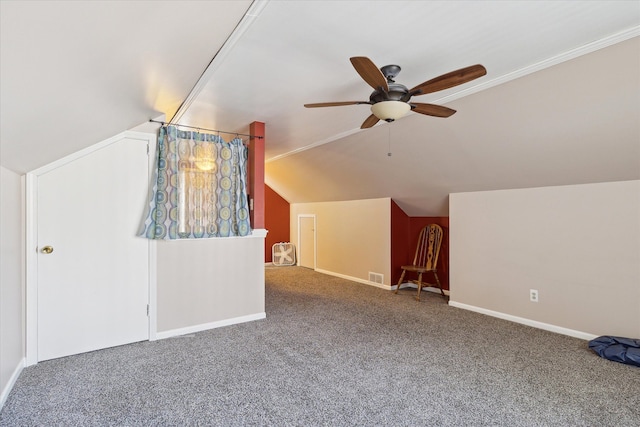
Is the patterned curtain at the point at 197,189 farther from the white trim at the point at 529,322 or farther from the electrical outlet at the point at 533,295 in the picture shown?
the electrical outlet at the point at 533,295

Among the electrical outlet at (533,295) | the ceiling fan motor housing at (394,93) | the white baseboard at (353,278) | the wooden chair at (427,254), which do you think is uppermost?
the ceiling fan motor housing at (394,93)

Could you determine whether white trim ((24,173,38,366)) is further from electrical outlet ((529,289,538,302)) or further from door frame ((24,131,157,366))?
electrical outlet ((529,289,538,302))

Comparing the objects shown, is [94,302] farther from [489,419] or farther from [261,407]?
[489,419]

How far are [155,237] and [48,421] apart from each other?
5.18 feet

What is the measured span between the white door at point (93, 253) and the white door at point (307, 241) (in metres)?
4.29

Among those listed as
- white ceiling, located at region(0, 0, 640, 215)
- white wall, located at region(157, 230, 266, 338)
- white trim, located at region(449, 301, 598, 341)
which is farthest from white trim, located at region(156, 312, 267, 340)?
white trim, located at region(449, 301, 598, 341)

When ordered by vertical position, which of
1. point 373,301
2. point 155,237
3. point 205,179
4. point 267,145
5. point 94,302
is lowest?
point 373,301

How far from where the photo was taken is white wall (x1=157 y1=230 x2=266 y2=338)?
10.8 feet

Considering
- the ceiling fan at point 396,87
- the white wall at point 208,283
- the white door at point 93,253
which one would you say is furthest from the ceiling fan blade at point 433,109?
the white door at point 93,253

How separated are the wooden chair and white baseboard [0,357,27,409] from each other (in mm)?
4164

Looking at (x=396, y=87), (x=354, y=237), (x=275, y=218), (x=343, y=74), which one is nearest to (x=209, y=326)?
(x=343, y=74)

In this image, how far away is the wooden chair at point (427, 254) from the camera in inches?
186

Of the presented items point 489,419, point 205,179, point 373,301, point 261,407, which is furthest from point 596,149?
point 205,179

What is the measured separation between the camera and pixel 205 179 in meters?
3.55
